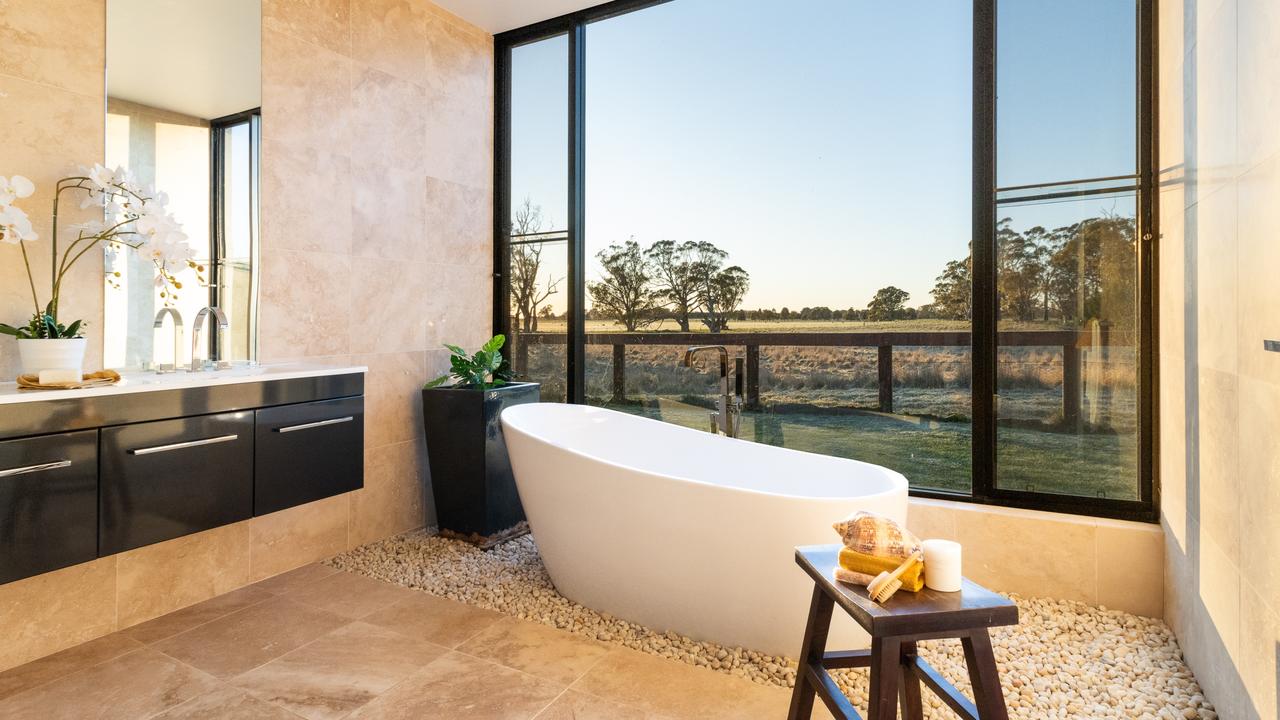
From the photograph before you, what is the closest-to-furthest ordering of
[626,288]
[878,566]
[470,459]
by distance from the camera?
1. [878,566]
2. [470,459]
3. [626,288]

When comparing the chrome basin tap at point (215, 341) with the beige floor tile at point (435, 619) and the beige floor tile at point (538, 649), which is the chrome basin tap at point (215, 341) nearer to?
the beige floor tile at point (435, 619)

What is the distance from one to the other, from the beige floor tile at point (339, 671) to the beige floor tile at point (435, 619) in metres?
0.05

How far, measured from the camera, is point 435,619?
2371 mm

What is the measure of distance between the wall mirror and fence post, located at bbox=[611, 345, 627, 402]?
5.48ft

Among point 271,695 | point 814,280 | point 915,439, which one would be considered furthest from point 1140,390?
point 271,695

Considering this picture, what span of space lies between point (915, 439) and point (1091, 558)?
72 centimetres

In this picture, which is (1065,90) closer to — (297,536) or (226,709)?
(226,709)

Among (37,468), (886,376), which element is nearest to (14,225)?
(37,468)

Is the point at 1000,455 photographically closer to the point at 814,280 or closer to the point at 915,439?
the point at 915,439

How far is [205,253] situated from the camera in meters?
2.57

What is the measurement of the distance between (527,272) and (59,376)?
2234 mm

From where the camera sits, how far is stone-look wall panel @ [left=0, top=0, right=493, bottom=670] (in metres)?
2.11

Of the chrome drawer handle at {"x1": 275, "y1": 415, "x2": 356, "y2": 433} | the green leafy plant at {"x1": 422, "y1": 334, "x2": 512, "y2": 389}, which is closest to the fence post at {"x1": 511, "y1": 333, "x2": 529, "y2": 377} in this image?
Answer: the green leafy plant at {"x1": 422, "y1": 334, "x2": 512, "y2": 389}

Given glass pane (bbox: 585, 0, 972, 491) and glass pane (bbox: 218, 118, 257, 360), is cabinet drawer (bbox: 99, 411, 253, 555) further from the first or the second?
glass pane (bbox: 585, 0, 972, 491)
